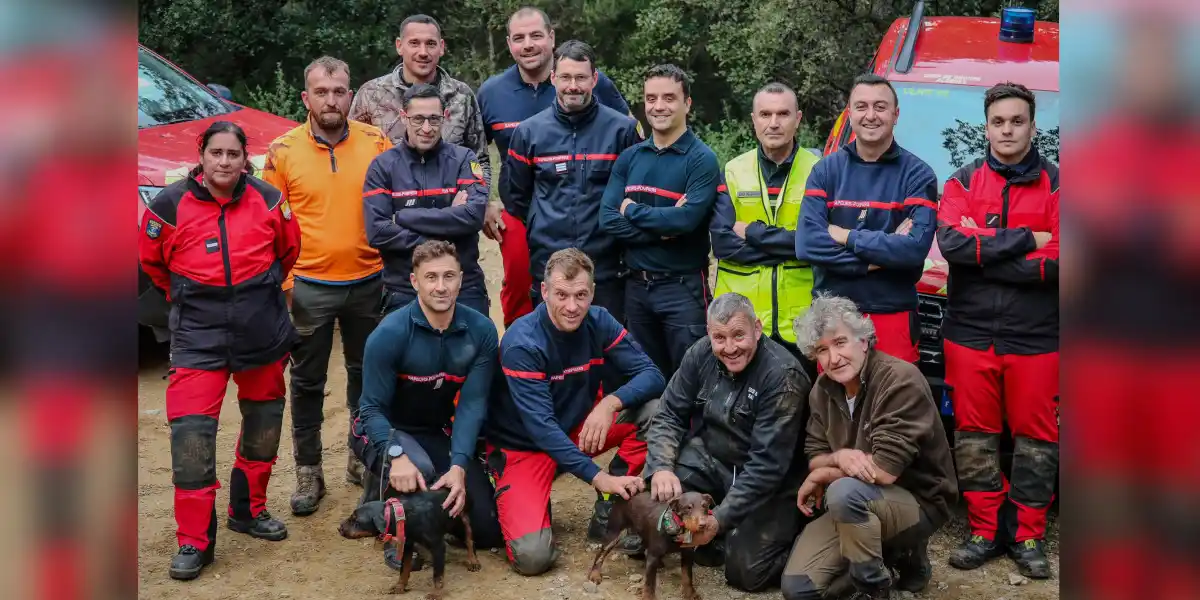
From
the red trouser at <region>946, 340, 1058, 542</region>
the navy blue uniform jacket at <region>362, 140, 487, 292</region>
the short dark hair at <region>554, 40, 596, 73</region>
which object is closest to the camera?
the red trouser at <region>946, 340, 1058, 542</region>

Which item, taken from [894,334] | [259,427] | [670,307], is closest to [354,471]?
[259,427]

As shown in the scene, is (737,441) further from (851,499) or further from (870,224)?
(870,224)

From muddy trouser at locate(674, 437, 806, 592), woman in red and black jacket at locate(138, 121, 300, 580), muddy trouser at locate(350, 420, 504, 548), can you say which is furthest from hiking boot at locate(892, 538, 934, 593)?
woman in red and black jacket at locate(138, 121, 300, 580)

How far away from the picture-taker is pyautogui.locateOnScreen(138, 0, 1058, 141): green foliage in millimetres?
12539

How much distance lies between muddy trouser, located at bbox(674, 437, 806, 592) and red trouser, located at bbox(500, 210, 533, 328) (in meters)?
1.66

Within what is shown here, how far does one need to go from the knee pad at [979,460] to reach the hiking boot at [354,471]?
10.1 ft

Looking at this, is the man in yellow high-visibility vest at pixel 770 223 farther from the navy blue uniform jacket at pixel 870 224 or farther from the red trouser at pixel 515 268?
the red trouser at pixel 515 268

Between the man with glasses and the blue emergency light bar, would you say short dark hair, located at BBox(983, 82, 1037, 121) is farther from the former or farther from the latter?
the man with glasses

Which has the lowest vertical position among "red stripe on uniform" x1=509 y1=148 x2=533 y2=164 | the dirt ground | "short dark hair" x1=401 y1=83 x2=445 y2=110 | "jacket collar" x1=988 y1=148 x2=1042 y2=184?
the dirt ground

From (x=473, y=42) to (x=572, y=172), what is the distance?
29.5 feet

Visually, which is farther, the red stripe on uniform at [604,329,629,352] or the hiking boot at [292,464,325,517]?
the hiking boot at [292,464,325,517]

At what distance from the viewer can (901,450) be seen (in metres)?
4.80
